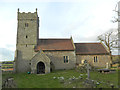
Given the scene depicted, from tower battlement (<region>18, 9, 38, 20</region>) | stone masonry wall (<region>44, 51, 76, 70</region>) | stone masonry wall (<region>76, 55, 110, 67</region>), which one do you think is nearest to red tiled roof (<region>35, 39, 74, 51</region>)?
stone masonry wall (<region>44, 51, 76, 70</region>)

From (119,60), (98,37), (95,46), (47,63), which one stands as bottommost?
(47,63)

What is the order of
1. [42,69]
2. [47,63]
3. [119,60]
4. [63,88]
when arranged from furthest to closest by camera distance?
[42,69] → [47,63] → [63,88] → [119,60]

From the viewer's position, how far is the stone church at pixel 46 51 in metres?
30.2

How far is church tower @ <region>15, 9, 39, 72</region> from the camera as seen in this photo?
3015 cm

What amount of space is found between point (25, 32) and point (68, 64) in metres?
15.8

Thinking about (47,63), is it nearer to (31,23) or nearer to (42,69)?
(42,69)

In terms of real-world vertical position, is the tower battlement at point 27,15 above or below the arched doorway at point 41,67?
above

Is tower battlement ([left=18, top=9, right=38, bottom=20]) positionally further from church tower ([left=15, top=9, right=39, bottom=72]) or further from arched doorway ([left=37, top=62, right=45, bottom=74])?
arched doorway ([left=37, top=62, right=45, bottom=74])

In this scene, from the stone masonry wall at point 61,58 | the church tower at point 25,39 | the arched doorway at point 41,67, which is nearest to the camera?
the arched doorway at point 41,67

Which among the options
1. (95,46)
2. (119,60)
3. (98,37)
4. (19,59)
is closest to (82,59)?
(95,46)

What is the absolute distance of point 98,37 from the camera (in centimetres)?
3500

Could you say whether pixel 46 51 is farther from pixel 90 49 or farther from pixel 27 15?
pixel 90 49

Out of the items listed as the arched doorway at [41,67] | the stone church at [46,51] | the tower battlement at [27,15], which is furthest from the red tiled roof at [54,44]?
the tower battlement at [27,15]

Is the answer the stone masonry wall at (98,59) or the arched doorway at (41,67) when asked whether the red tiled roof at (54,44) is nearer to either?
the stone masonry wall at (98,59)
